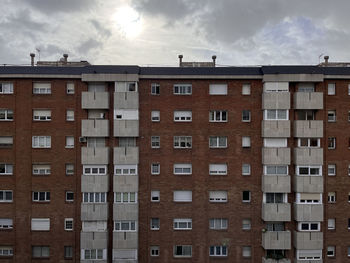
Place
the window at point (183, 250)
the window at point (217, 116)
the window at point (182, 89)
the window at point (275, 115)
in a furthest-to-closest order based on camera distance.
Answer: the window at point (182, 89), the window at point (217, 116), the window at point (183, 250), the window at point (275, 115)

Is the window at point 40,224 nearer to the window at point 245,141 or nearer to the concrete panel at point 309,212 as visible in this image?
the window at point 245,141

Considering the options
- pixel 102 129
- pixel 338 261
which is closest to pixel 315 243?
pixel 338 261

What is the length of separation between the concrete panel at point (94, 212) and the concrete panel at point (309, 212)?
1639cm

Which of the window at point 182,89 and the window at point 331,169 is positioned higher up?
the window at point 182,89

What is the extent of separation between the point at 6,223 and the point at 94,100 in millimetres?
13211

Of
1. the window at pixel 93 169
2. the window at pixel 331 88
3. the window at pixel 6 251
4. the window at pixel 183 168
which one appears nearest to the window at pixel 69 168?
the window at pixel 93 169

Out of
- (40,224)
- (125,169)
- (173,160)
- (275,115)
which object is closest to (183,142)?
(173,160)

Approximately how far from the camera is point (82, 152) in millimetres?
25578

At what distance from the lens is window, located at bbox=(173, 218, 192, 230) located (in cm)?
2644

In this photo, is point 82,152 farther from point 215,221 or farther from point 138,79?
point 215,221

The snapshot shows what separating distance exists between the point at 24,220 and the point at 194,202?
48.6ft

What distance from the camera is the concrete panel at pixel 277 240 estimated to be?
83.8 feet

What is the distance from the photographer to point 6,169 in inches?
1032

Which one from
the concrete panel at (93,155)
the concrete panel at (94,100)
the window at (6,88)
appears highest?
the window at (6,88)
